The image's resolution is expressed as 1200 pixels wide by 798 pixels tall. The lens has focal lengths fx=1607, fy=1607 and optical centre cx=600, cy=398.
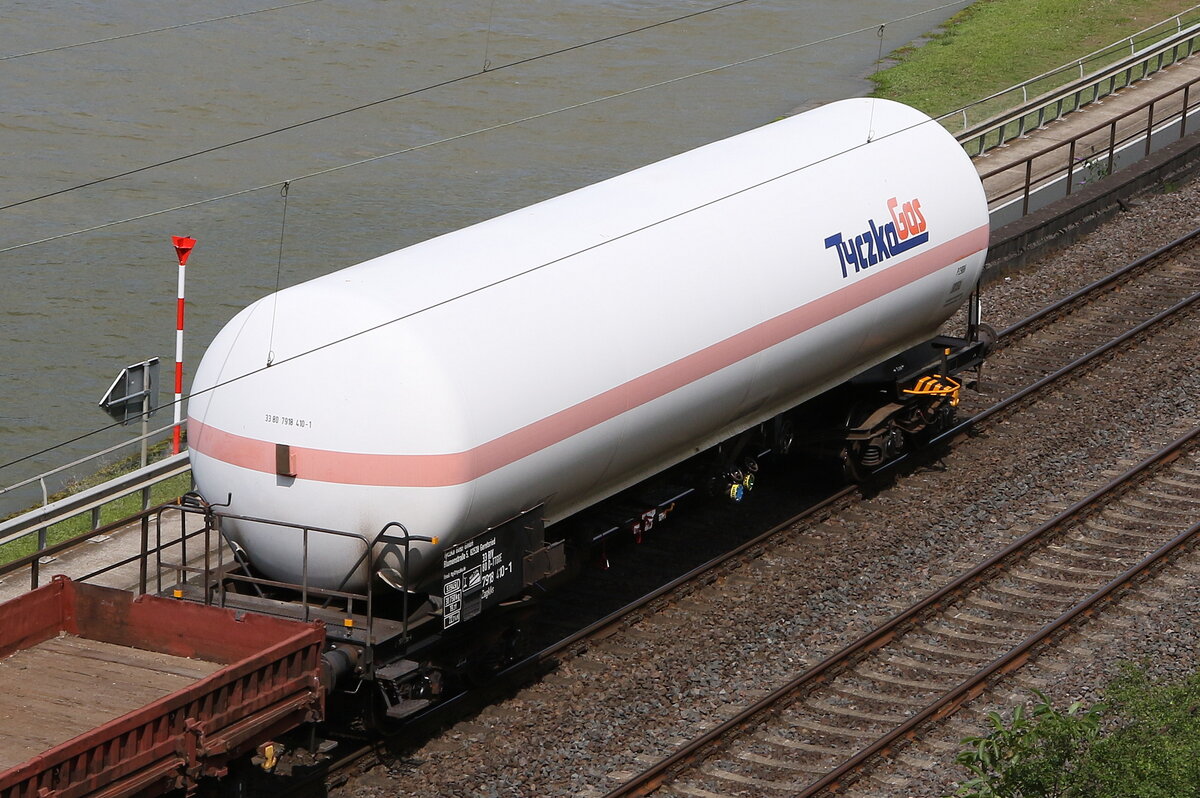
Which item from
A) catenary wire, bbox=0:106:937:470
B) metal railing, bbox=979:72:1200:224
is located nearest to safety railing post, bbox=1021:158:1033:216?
metal railing, bbox=979:72:1200:224

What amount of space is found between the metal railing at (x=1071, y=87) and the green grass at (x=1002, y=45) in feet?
2.61

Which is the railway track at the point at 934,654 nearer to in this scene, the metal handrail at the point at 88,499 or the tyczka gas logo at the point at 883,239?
the tyczka gas logo at the point at 883,239

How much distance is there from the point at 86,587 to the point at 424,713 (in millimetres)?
3391

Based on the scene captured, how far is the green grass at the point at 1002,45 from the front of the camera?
140 feet

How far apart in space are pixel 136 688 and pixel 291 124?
29.9m

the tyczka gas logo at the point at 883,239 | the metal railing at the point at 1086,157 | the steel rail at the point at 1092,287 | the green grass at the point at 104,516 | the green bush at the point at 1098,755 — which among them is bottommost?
the green grass at the point at 104,516

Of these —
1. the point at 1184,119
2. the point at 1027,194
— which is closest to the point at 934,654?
the point at 1027,194

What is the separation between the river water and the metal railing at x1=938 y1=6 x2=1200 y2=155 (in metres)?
3.98

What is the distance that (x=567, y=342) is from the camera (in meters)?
14.4

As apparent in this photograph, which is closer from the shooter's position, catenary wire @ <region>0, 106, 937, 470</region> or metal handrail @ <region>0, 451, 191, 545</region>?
catenary wire @ <region>0, 106, 937, 470</region>

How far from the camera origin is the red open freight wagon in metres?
10.5

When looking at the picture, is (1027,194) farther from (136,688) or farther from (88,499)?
(136,688)

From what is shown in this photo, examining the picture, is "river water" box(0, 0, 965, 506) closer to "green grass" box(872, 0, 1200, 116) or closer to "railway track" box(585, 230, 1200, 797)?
"green grass" box(872, 0, 1200, 116)

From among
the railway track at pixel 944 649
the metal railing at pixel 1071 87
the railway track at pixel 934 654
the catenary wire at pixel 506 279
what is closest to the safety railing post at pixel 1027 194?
the metal railing at pixel 1071 87
